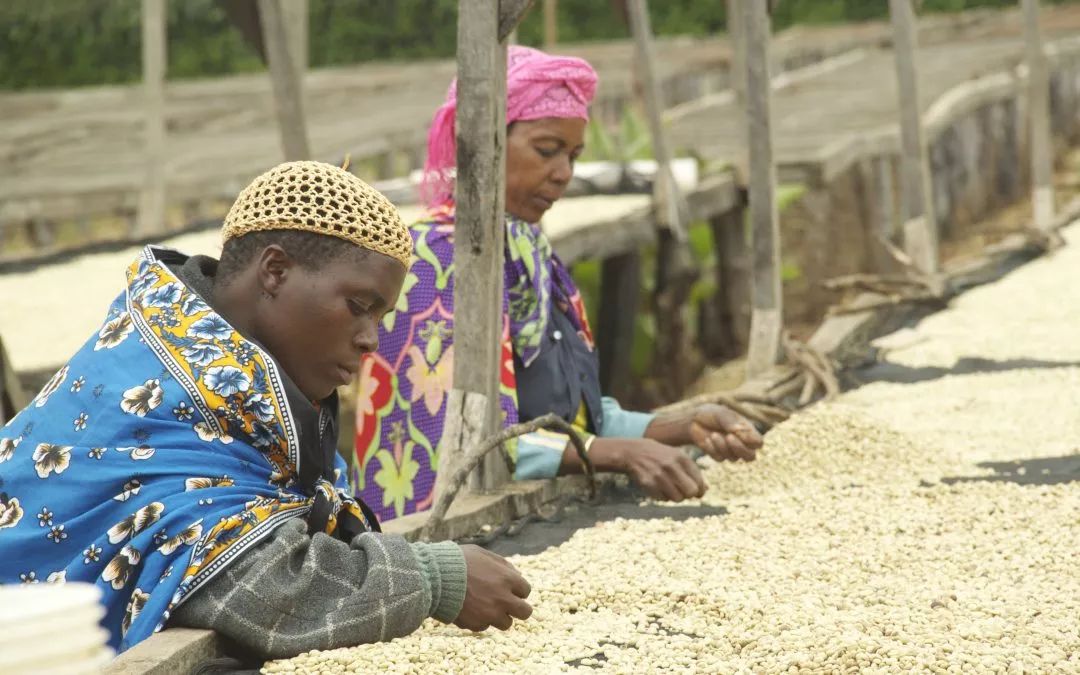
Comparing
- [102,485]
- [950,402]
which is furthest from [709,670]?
[950,402]

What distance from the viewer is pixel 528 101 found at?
143 inches

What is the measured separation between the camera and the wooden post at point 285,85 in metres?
5.61

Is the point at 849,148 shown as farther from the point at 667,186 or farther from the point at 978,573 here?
the point at 978,573

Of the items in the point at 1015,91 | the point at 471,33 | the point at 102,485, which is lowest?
the point at 1015,91

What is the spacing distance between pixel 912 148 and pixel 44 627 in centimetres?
572

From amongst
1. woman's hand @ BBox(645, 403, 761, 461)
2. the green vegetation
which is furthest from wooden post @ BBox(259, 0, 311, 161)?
the green vegetation

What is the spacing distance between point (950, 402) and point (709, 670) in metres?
2.40

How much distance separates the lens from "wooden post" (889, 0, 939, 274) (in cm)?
642

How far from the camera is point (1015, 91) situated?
42.1 feet

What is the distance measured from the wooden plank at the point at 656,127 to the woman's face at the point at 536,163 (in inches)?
139

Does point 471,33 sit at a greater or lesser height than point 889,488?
greater

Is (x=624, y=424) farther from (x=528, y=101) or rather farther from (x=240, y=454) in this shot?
(x=240, y=454)

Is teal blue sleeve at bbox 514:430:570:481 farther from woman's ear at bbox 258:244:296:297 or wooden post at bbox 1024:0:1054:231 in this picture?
wooden post at bbox 1024:0:1054:231

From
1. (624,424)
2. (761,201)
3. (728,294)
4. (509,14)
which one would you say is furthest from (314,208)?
(728,294)
